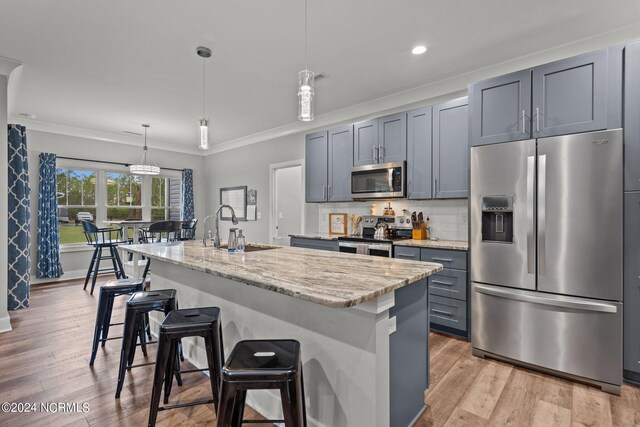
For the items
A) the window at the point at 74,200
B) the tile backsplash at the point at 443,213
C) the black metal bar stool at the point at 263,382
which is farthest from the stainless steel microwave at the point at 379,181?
the window at the point at 74,200

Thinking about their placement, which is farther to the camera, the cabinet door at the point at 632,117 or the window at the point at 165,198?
the window at the point at 165,198

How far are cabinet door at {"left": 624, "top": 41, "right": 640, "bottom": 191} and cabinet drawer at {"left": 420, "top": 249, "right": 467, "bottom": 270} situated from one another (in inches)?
48.3

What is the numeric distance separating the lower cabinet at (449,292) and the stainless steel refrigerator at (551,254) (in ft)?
0.72

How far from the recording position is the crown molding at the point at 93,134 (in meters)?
4.92

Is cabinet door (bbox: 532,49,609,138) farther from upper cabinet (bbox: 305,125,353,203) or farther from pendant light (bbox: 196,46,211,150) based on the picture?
pendant light (bbox: 196,46,211,150)

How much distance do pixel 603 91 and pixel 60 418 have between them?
13.4ft

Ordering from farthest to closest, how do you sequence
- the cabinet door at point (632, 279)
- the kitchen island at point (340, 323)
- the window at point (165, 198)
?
the window at point (165, 198) → the cabinet door at point (632, 279) → the kitchen island at point (340, 323)

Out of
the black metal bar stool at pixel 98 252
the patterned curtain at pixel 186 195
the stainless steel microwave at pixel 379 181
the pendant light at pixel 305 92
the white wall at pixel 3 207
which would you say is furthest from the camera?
the patterned curtain at pixel 186 195

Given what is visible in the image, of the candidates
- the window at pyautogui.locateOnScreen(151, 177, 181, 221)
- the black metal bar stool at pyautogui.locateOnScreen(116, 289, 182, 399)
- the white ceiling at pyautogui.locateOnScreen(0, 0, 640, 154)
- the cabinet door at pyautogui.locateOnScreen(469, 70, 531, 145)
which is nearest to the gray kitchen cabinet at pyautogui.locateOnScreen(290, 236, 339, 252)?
the white ceiling at pyautogui.locateOnScreen(0, 0, 640, 154)

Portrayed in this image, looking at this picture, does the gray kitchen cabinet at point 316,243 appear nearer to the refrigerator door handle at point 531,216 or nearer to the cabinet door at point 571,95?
the refrigerator door handle at point 531,216

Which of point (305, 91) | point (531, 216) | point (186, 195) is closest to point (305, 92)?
point (305, 91)

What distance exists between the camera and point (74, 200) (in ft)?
18.2

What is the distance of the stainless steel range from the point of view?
3.46m

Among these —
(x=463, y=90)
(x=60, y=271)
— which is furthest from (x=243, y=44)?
(x=60, y=271)
